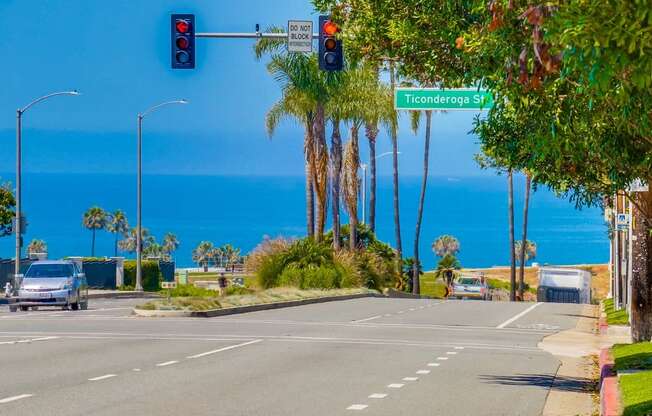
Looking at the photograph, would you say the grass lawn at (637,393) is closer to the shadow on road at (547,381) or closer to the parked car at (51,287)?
the shadow on road at (547,381)

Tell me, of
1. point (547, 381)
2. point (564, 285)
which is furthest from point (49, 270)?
point (564, 285)

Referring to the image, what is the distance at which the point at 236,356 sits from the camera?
2242 cm

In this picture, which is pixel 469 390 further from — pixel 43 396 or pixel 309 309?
pixel 309 309

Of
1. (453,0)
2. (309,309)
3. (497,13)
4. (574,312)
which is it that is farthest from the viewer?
(574,312)

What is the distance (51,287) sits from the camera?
40.5m

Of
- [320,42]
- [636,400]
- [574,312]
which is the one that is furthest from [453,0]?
[574,312]

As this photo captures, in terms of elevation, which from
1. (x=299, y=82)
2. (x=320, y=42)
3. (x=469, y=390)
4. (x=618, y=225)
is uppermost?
(x=299, y=82)

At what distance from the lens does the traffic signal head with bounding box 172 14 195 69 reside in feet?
87.8

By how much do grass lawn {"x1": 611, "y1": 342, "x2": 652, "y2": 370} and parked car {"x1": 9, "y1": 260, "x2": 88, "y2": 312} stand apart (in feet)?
67.5

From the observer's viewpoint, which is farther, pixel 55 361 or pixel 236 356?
pixel 236 356

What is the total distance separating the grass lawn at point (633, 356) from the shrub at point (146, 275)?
52.2 meters

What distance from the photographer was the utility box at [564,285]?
74.6 meters

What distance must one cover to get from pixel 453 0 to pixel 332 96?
157ft

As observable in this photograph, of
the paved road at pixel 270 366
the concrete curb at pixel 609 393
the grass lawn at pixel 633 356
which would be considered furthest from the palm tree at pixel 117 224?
the concrete curb at pixel 609 393
